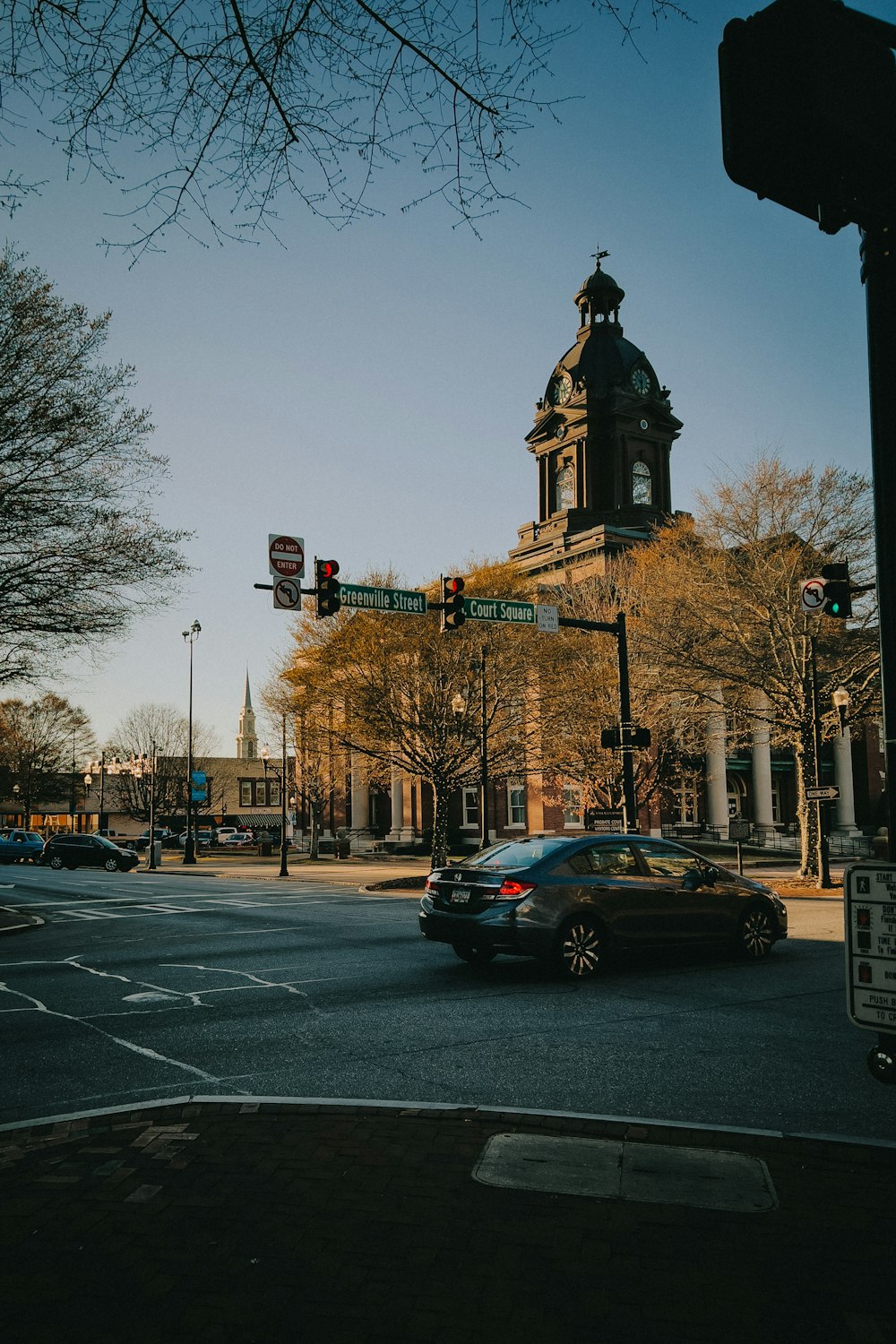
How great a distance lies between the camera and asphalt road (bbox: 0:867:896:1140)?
21.5ft

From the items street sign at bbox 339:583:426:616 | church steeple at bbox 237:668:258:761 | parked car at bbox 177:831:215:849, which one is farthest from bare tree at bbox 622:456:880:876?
church steeple at bbox 237:668:258:761

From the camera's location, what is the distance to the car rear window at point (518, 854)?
11.6m

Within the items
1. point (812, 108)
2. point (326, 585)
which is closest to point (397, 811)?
point (326, 585)

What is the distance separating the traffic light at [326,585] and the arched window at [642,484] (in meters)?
44.8

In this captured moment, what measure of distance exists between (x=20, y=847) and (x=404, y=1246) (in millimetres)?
56190

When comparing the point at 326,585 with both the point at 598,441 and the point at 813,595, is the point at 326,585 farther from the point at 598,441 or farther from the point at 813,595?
the point at 598,441

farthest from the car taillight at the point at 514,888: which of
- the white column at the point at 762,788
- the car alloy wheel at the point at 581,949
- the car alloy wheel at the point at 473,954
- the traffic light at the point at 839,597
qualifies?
the white column at the point at 762,788

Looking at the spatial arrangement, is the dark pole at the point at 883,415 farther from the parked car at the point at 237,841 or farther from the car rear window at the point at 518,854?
the parked car at the point at 237,841

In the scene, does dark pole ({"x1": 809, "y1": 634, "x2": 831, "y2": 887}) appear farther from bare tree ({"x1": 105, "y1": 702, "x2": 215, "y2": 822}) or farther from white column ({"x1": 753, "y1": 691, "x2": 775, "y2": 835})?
bare tree ({"x1": 105, "y1": 702, "x2": 215, "y2": 822})

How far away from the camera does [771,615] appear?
89.5ft

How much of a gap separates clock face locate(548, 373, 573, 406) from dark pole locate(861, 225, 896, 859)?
58.3 metres

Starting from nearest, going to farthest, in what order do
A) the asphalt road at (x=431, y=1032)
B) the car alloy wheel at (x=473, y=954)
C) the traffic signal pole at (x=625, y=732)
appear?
the asphalt road at (x=431, y=1032), the car alloy wheel at (x=473, y=954), the traffic signal pole at (x=625, y=732)

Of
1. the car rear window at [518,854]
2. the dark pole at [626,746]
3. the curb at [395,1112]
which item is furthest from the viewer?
the dark pole at [626,746]

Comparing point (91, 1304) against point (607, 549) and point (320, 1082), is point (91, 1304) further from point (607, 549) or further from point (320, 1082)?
point (607, 549)
